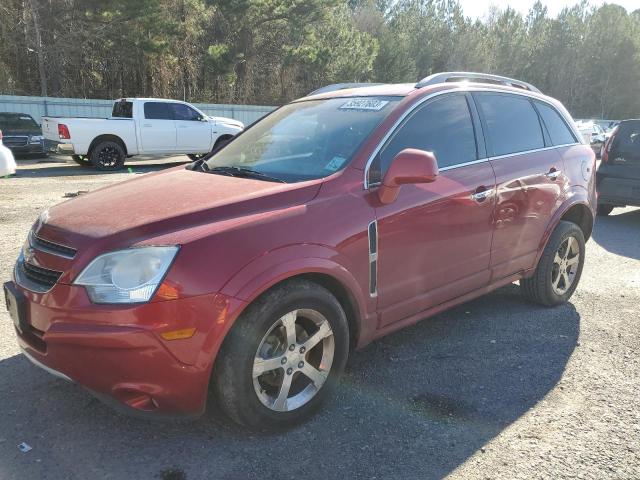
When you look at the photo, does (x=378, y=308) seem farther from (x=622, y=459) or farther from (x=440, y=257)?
(x=622, y=459)

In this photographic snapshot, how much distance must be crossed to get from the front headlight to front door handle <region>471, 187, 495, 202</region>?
6.98 feet

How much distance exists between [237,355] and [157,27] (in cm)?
2356

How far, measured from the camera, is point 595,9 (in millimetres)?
60719

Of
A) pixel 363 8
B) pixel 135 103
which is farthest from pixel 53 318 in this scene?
pixel 363 8

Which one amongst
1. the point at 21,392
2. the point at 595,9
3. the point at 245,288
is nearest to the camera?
the point at 245,288

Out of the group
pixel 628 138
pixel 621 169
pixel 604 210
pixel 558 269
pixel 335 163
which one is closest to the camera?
pixel 335 163

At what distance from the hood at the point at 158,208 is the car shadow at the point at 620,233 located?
567 centimetres

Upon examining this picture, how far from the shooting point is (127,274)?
2.40 metres

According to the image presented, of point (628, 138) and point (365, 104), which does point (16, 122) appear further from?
point (628, 138)

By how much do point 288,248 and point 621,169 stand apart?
8.14 meters

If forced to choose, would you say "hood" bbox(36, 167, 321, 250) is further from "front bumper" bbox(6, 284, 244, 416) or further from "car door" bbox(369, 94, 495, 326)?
"car door" bbox(369, 94, 495, 326)

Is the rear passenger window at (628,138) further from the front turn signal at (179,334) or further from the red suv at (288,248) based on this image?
the front turn signal at (179,334)

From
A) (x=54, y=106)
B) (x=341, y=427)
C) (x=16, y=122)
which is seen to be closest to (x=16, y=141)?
(x=16, y=122)

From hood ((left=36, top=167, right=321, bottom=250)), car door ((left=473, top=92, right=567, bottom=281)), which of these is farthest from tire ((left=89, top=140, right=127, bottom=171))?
car door ((left=473, top=92, right=567, bottom=281))
